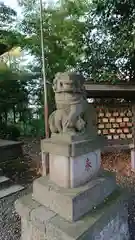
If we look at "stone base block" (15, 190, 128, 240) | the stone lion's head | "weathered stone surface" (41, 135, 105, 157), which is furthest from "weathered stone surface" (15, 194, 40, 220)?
the stone lion's head

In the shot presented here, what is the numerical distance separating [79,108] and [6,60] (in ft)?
18.8

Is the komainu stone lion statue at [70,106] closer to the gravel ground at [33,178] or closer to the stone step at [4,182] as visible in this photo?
the gravel ground at [33,178]

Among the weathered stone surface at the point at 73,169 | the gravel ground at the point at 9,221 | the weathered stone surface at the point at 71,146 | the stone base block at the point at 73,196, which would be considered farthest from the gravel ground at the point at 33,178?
the weathered stone surface at the point at 71,146

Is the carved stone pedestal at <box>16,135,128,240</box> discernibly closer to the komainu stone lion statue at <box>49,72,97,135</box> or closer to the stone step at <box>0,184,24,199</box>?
the komainu stone lion statue at <box>49,72,97,135</box>

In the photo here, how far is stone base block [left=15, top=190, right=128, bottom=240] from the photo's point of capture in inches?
68.2

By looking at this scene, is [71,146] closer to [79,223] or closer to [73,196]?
[73,196]

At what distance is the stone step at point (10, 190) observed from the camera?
3.09 m

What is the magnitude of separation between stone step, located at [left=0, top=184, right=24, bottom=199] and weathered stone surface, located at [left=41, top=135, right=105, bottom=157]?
145 cm

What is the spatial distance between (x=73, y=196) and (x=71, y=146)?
44 centimetres

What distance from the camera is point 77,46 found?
483 cm

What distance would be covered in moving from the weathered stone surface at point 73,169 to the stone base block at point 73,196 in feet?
0.18

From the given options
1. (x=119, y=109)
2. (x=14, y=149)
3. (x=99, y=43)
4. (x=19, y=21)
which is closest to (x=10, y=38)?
(x=19, y=21)

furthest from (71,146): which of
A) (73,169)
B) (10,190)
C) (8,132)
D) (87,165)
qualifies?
(8,132)

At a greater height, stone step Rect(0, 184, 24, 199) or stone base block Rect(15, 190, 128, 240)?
stone base block Rect(15, 190, 128, 240)
